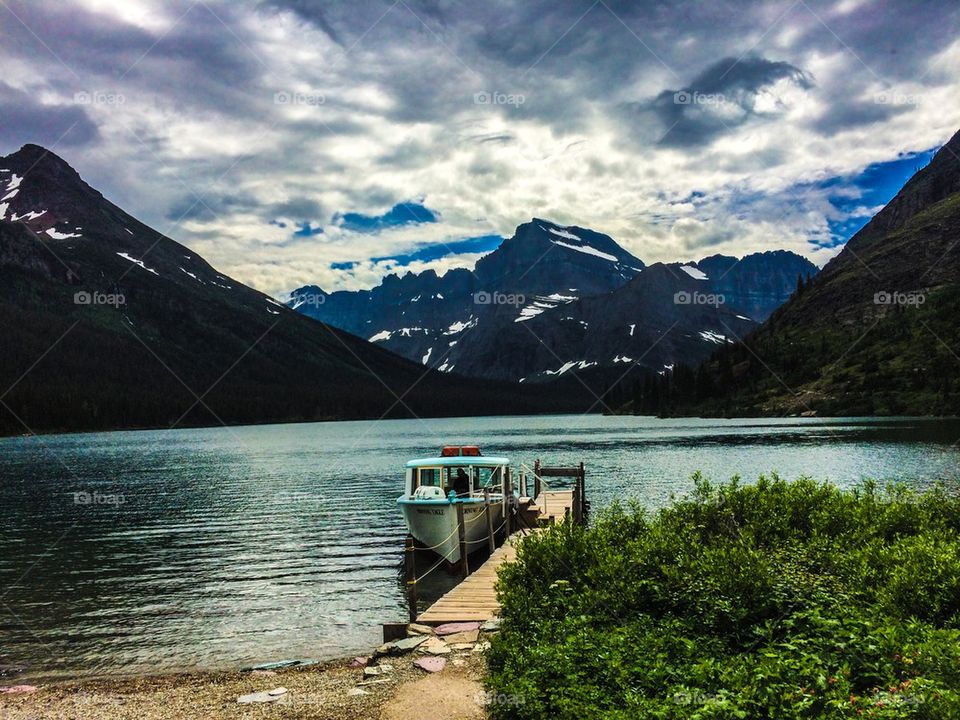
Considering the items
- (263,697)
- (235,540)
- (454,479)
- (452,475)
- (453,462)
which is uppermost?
(453,462)

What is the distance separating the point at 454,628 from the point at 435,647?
74.0 inches

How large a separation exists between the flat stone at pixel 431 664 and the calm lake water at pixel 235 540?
23.5 feet

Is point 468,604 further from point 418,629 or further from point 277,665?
point 277,665

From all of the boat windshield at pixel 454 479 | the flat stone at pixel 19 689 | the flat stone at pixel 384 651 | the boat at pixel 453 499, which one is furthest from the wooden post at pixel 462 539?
the flat stone at pixel 19 689

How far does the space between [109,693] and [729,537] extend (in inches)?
732

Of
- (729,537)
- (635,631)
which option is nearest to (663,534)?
(729,537)

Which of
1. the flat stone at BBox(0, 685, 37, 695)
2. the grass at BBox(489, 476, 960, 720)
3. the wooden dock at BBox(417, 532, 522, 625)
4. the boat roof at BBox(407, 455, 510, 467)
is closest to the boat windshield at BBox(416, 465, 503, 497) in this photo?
the boat roof at BBox(407, 455, 510, 467)

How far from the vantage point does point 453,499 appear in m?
35.7

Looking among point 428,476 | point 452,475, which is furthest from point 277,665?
point 452,475

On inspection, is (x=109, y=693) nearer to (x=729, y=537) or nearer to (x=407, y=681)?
(x=407, y=681)

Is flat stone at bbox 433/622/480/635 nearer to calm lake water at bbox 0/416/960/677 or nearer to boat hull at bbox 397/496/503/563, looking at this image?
Answer: calm lake water at bbox 0/416/960/677

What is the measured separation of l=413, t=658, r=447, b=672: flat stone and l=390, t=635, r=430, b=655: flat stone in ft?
3.30

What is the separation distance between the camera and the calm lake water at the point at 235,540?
25.7 m

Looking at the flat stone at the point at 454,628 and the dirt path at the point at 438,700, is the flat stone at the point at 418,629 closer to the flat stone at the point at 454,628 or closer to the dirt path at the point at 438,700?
the flat stone at the point at 454,628
